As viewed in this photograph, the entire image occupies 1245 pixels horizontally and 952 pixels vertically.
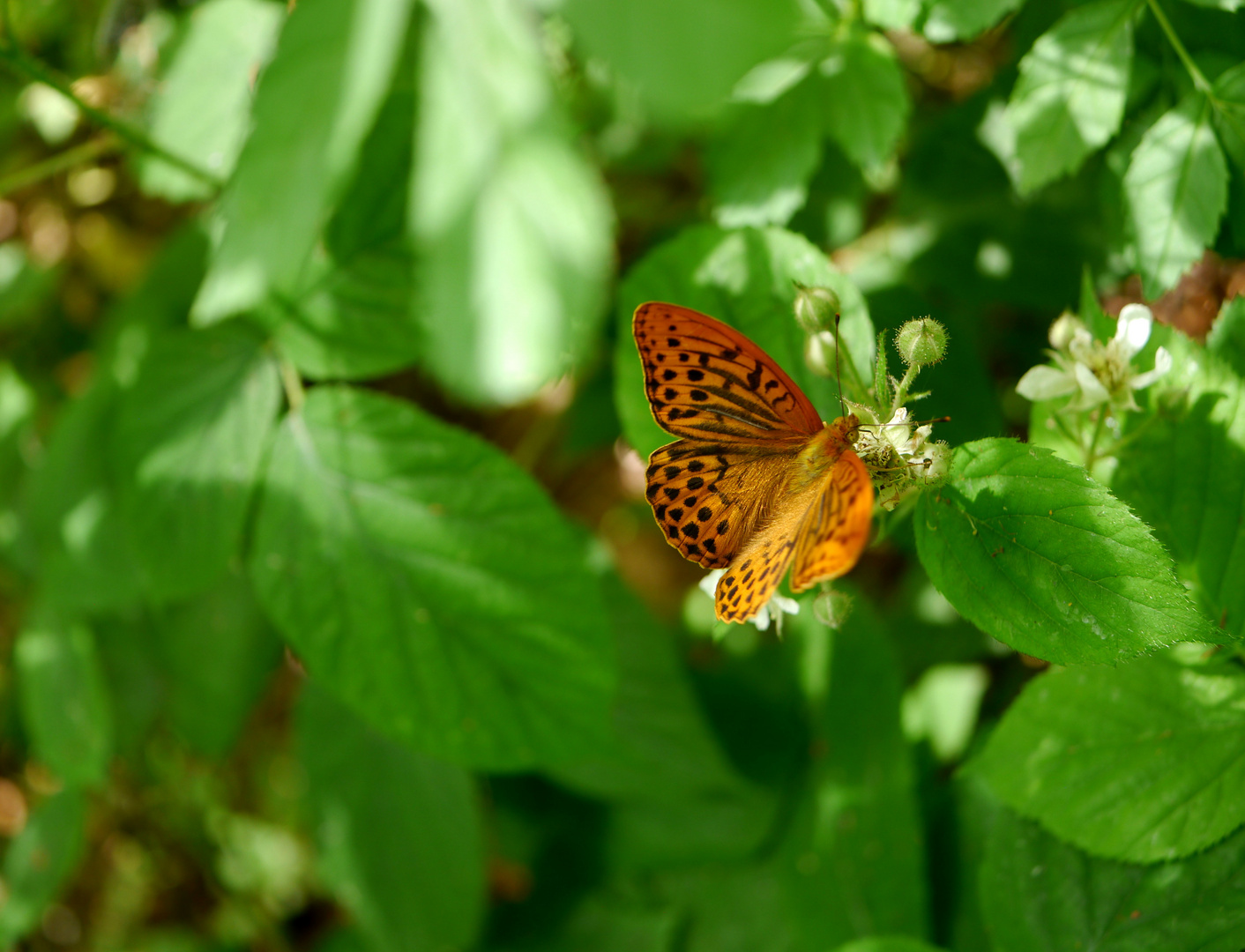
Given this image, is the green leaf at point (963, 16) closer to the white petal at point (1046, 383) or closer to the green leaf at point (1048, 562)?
the white petal at point (1046, 383)

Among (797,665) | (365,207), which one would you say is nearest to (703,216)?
(365,207)

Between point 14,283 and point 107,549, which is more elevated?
point 14,283

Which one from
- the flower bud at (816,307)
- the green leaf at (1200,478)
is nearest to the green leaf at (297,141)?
the flower bud at (816,307)

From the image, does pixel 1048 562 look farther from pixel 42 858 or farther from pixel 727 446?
pixel 42 858

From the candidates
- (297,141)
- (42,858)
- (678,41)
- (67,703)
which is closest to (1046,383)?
(678,41)

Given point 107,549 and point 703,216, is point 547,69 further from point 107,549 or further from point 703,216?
point 107,549
